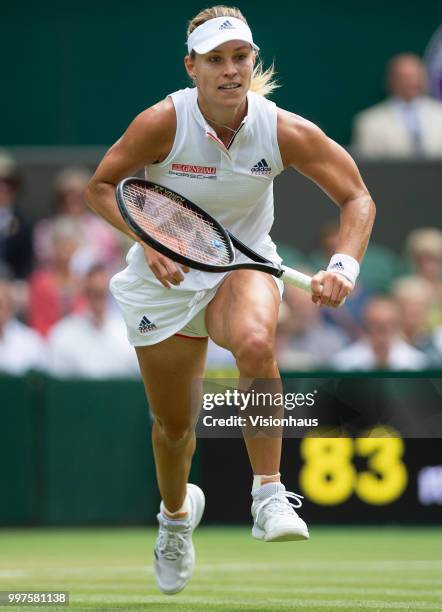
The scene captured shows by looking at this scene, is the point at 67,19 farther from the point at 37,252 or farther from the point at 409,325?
the point at 409,325

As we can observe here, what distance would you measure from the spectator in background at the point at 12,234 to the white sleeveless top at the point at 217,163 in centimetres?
512

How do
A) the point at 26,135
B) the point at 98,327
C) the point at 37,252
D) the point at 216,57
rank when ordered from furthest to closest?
the point at 26,135 → the point at 37,252 → the point at 98,327 → the point at 216,57

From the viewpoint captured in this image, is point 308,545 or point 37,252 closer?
point 308,545

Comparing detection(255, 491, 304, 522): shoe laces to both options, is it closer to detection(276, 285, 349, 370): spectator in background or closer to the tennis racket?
the tennis racket

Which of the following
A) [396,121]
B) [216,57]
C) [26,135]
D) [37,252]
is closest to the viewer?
[216,57]

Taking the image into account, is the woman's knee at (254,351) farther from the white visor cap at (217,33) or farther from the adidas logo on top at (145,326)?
the white visor cap at (217,33)

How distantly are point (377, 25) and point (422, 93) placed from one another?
173cm

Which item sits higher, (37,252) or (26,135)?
(26,135)

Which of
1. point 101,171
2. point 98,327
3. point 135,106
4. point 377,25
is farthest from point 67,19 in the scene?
point 101,171

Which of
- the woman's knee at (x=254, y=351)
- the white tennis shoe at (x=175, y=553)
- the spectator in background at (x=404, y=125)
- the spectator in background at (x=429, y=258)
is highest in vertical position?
the spectator in background at (x=404, y=125)

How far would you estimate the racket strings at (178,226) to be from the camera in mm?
5727

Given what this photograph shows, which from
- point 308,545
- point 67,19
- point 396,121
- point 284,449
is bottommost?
point 308,545

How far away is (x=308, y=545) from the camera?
9.05 m

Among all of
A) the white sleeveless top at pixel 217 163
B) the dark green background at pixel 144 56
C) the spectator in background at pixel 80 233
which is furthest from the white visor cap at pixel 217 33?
the dark green background at pixel 144 56
